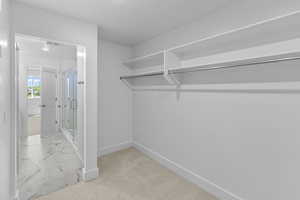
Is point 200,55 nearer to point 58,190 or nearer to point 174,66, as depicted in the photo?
point 174,66

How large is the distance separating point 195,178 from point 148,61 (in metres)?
2.18

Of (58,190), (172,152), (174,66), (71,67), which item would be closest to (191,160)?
(172,152)

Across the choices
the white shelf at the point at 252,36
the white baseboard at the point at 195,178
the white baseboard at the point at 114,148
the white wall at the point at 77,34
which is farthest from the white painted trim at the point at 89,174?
the white shelf at the point at 252,36

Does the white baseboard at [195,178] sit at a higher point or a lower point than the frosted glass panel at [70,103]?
lower

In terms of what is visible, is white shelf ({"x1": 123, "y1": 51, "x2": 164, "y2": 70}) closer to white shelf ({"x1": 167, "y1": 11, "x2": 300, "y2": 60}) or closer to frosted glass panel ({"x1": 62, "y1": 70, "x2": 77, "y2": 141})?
white shelf ({"x1": 167, "y1": 11, "x2": 300, "y2": 60})

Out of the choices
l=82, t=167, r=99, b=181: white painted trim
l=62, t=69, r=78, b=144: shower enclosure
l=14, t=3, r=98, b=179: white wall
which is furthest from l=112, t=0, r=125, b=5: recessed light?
l=82, t=167, r=99, b=181: white painted trim

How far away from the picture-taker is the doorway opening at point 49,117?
212cm

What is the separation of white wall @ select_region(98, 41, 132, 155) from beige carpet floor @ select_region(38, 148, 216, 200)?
1.83 ft

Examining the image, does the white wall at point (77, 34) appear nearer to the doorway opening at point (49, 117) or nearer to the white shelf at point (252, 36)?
the doorway opening at point (49, 117)

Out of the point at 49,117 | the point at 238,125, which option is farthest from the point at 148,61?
the point at 49,117

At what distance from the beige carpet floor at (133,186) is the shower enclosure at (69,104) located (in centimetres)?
99

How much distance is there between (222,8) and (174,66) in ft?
3.01

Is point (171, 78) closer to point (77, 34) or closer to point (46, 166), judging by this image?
point (77, 34)

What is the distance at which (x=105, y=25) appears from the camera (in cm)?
224
